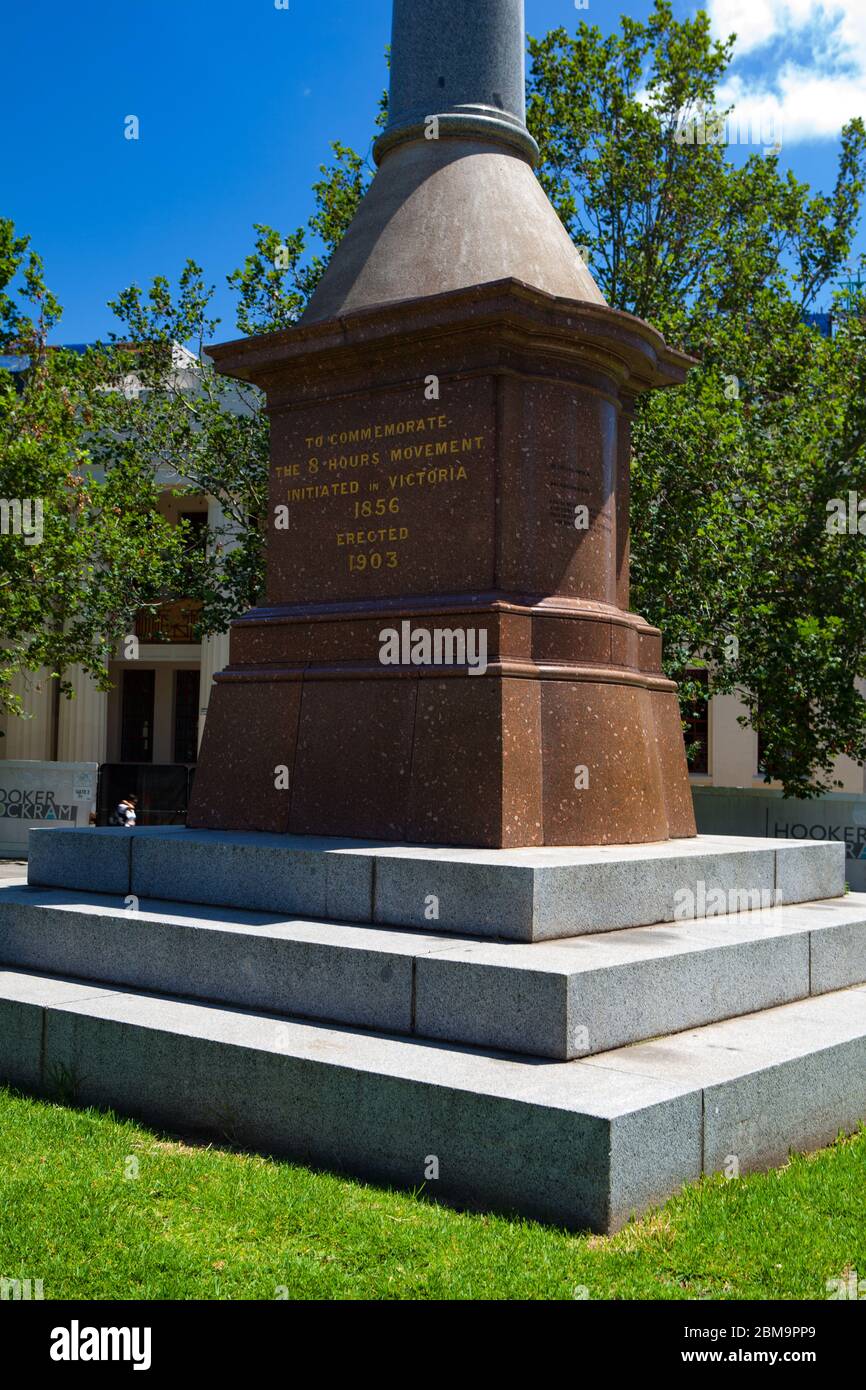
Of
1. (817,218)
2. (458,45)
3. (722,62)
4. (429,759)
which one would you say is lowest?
(429,759)

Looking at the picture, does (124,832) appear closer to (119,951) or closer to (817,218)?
(119,951)

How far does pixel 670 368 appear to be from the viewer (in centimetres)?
951

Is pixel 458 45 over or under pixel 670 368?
over

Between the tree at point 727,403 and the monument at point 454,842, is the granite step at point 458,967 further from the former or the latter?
the tree at point 727,403

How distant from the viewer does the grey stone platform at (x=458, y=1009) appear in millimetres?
4988

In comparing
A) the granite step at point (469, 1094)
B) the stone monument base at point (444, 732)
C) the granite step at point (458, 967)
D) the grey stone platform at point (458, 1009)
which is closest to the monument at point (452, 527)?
the stone monument base at point (444, 732)

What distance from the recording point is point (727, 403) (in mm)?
19828

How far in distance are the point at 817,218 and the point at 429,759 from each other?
19.3 meters

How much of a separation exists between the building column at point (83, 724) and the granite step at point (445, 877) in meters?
27.9

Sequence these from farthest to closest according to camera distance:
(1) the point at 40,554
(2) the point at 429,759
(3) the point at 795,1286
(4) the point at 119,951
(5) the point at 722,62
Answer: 1. (1) the point at 40,554
2. (5) the point at 722,62
3. (2) the point at 429,759
4. (4) the point at 119,951
5. (3) the point at 795,1286

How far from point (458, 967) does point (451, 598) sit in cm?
294

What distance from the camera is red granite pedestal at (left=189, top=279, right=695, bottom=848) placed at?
25.6 ft
